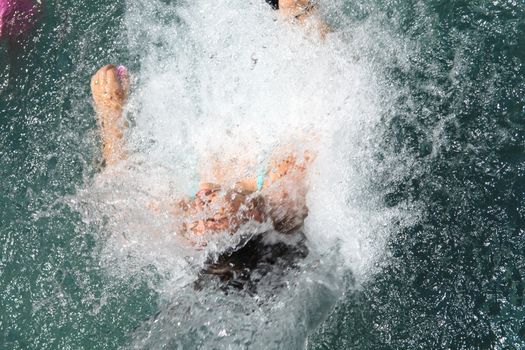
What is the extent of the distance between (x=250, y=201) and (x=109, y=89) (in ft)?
3.31

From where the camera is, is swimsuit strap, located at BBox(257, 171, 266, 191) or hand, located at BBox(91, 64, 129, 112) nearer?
swimsuit strap, located at BBox(257, 171, 266, 191)

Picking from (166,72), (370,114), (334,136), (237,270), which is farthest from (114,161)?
(370,114)

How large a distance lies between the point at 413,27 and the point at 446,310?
151 centimetres

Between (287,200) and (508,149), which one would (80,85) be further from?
(508,149)

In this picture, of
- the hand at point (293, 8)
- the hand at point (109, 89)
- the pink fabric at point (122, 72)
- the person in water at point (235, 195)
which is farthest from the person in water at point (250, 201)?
the hand at point (293, 8)

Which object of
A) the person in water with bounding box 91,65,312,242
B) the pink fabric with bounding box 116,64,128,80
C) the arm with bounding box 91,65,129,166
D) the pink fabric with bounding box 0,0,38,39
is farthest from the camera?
the pink fabric with bounding box 0,0,38,39

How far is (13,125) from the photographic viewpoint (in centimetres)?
343

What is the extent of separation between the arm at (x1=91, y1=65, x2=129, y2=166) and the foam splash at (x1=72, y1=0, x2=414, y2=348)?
0.07m

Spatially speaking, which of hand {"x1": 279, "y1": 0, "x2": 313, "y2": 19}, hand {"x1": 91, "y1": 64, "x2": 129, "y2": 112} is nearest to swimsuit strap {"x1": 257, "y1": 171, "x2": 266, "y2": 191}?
hand {"x1": 91, "y1": 64, "x2": 129, "y2": 112}

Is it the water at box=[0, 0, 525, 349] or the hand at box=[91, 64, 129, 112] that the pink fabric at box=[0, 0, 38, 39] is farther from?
the hand at box=[91, 64, 129, 112]

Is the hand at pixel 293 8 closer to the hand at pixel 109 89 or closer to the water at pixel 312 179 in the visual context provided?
the water at pixel 312 179

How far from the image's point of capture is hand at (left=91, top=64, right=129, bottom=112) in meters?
3.14

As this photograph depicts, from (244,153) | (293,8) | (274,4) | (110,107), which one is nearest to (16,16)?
(110,107)

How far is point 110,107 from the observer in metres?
3.14
